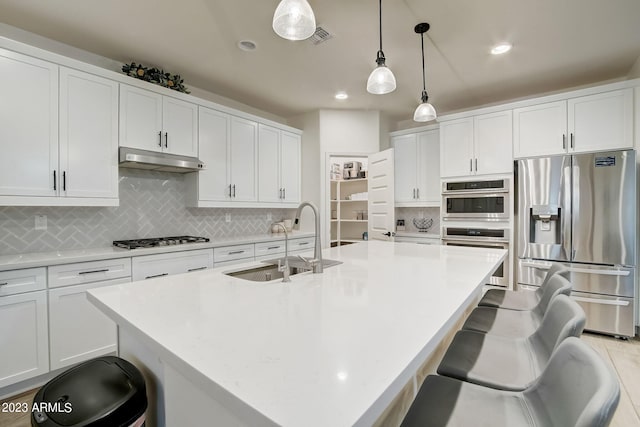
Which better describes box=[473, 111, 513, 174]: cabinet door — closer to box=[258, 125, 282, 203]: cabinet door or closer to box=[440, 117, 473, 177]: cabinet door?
box=[440, 117, 473, 177]: cabinet door

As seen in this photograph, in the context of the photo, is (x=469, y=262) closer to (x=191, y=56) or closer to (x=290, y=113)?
(x=191, y=56)

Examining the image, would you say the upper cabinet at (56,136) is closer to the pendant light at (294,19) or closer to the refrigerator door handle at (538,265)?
the pendant light at (294,19)

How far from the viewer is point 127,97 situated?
268cm

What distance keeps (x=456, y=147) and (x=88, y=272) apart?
4.06 meters

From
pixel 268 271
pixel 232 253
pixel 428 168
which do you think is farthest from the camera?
pixel 428 168

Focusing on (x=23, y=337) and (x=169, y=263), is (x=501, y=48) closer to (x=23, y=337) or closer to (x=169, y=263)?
(x=169, y=263)

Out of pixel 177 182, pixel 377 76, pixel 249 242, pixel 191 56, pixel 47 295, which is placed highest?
pixel 191 56

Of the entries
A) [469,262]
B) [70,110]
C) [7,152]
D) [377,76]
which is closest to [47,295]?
[7,152]

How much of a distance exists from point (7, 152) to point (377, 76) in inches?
103

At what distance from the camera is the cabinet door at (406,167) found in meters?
4.43

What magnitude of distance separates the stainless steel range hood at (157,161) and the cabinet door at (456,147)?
3005 millimetres

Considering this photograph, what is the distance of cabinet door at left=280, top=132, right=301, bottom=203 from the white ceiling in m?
0.74

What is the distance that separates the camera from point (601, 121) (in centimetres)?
302

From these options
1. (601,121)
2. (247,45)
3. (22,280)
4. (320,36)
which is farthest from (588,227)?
(22,280)
